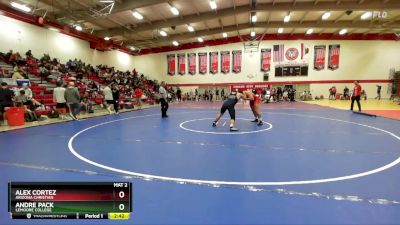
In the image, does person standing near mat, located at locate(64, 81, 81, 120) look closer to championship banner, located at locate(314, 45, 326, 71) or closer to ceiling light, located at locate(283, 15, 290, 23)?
ceiling light, located at locate(283, 15, 290, 23)

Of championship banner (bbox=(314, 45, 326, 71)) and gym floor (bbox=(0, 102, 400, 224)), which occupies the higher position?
championship banner (bbox=(314, 45, 326, 71))

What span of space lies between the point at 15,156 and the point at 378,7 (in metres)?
22.6

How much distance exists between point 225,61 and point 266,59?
4.85 meters

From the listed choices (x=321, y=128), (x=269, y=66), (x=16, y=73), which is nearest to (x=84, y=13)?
(x=16, y=73)

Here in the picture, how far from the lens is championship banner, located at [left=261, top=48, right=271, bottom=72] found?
29.4 meters

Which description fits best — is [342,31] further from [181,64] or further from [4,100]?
[4,100]

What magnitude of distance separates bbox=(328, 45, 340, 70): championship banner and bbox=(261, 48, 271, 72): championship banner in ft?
22.1

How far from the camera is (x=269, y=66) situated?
2953 centimetres

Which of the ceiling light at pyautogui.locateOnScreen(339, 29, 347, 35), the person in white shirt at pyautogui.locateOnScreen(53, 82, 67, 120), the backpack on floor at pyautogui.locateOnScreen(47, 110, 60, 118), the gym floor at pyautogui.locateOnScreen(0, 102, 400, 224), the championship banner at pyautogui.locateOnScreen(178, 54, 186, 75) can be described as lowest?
the gym floor at pyautogui.locateOnScreen(0, 102, 400, 224)

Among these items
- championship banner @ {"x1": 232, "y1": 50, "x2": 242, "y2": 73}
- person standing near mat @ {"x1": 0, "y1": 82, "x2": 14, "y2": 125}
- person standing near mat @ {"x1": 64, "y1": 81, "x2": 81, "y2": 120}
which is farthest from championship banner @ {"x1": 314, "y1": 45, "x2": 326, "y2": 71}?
person standing near mat @ {"x1": 0, "y1": 82, "x2": 14, "y2": 125}

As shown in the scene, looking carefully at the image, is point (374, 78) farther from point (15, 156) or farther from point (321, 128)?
point (15, 156)
